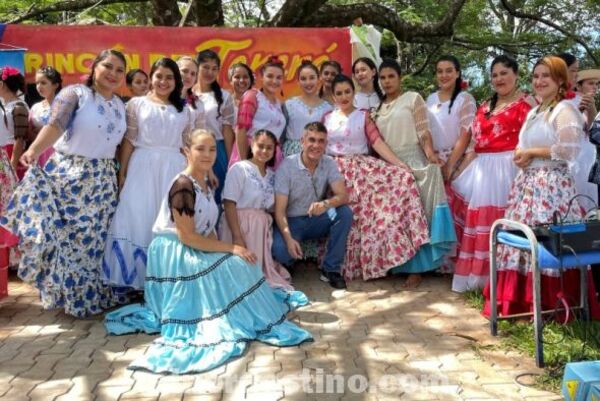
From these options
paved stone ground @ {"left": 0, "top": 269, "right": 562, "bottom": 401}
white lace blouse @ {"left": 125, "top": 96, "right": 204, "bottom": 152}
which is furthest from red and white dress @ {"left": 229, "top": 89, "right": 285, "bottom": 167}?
paved stone ground @ {"left": 0, "top": 269, "right": 562, "bottom": 401}

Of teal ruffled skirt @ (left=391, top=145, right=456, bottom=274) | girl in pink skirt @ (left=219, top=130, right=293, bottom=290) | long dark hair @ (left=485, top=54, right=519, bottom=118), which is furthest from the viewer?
teal ruffled skirt @ (left=391, top=145, right=456, bottom=274)

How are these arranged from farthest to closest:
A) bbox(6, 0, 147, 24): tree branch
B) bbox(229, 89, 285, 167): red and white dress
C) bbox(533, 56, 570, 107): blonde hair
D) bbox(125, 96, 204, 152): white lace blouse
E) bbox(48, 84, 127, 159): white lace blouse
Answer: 1. bbox(6, 0, 147, 24): tree branch
2. bbox(229, 89, 285, 167): red and white dress
3. bbox(125, 96, 204, 152): white lace blouse
4. bbox(48, 84, 127, 159): white lace blouse
5. bbox(533, 56, 570, 107): blonde hair

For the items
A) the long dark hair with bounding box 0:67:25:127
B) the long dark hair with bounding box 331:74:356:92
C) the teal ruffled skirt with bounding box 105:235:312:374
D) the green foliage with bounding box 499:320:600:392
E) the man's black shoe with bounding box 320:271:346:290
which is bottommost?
the green foliage with bounding box 499:320:600:392

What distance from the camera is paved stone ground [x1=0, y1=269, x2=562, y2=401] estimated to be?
2912 millimetres

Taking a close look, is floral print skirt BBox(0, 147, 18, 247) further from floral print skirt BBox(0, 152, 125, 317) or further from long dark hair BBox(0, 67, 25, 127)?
floral print skirt BBox(0, 152, 125, 317)

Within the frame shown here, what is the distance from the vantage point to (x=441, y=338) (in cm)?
365

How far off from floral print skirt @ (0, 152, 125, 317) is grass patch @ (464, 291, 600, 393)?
108 inches

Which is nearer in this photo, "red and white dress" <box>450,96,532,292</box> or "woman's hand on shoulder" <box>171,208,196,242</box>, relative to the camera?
"woman's hand on shoulder" <box>171,208,196,242</box>

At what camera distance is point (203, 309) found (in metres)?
3.57

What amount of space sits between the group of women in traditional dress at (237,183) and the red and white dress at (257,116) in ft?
0.04

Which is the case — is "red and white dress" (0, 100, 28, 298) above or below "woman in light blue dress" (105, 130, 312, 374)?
above

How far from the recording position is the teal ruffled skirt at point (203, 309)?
3400mm

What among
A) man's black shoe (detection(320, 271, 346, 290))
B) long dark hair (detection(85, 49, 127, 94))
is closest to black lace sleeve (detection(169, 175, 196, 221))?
long dark hair (detection(85, 49, 127, 94))

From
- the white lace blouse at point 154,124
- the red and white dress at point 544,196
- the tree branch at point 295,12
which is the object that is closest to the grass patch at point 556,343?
the red and white dress at point 544,196
